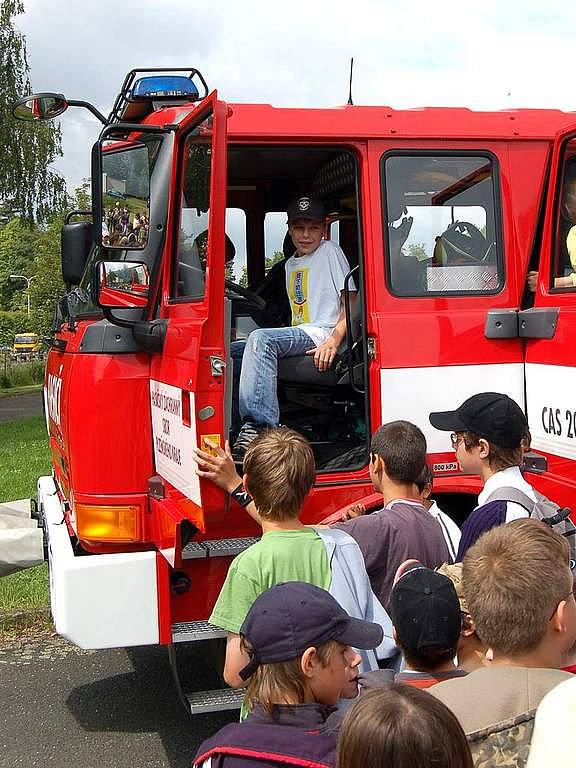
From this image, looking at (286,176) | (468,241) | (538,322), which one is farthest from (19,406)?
(538,322)

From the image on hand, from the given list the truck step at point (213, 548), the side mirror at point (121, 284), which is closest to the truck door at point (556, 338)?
the truck step at point (213, 548)

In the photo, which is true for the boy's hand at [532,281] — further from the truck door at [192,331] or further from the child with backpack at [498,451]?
the truck door at [192,331]

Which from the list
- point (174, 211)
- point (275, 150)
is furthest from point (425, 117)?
point (174, 211)

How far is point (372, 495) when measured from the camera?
442 cm

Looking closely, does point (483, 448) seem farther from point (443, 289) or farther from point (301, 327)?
point (301, 327)

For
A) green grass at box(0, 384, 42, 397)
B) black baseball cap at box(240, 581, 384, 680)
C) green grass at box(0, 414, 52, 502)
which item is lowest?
green grass at box(0, 384, 42, 397)

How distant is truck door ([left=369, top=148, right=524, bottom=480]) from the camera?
4387mm

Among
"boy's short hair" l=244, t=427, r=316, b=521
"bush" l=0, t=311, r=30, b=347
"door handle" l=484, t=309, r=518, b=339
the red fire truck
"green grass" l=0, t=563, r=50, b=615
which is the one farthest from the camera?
"bush" l=0, t=311, r=30, b=347

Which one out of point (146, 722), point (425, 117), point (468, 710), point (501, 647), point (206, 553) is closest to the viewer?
point (468, 710)

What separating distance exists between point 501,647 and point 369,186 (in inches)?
104

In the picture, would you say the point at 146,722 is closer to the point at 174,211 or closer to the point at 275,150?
the point at 174,211

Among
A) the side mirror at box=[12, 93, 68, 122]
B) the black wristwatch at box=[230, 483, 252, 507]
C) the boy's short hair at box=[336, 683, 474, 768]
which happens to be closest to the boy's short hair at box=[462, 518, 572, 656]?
the boy's short hair at box=[336, 683, 474, 768]

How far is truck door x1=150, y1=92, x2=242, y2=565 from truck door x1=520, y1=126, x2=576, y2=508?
1471mm

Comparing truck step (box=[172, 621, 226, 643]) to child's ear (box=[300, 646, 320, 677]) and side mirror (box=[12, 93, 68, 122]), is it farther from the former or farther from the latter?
side mirror (box=[12, 93, 68, 122])
